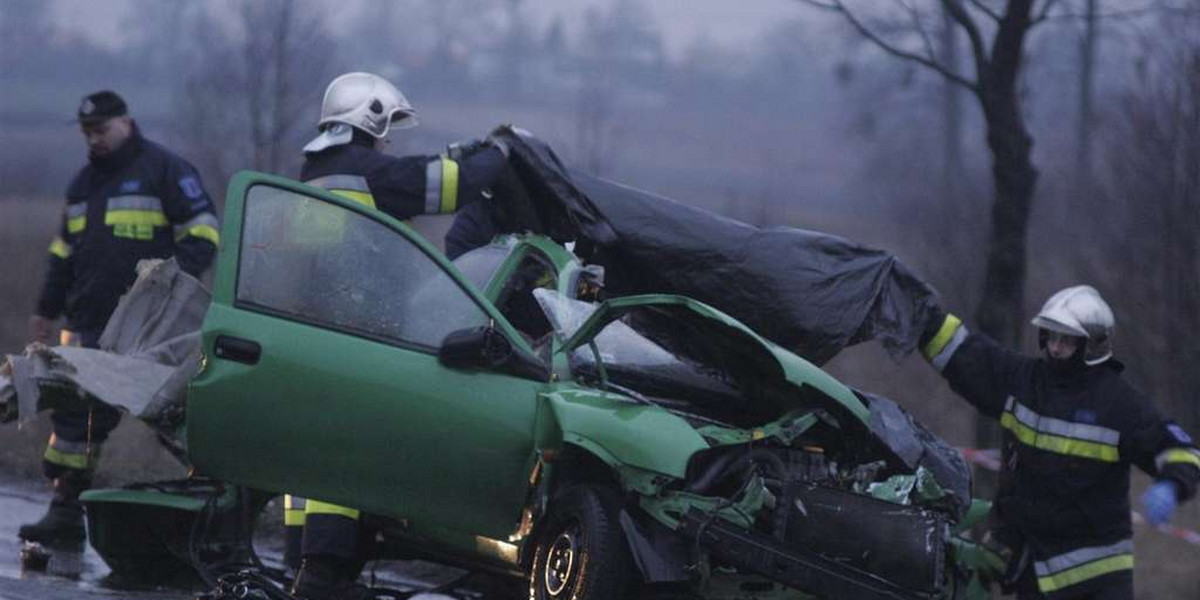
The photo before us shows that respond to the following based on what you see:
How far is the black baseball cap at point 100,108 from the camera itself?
877 cm

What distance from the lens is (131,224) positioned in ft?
28.8

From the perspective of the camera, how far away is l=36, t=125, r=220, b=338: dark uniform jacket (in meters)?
8.78

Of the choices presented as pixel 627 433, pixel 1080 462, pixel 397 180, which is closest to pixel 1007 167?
pixel 1080 462

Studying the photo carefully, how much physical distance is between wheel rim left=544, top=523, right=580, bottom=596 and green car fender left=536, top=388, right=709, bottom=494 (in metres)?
0.25

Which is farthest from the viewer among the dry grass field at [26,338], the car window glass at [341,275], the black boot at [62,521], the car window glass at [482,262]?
the dry grass field at [26,338]

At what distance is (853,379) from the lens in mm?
17172

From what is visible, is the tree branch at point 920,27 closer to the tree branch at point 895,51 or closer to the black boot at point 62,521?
the tree branch at point 895,51

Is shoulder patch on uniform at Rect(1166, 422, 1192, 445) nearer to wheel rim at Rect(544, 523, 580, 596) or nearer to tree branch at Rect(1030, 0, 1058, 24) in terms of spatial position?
wheel rim at Rect(544, 523, 580, 596)

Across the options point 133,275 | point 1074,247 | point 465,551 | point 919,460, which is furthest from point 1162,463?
point 1074,247

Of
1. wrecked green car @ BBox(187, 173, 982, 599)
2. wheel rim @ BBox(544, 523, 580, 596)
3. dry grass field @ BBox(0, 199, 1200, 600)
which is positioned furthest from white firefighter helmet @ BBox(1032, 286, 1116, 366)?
wheel rim @ BBox(544, 523, 580, 596)

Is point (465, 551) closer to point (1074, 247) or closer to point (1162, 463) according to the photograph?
point (1162, 463)

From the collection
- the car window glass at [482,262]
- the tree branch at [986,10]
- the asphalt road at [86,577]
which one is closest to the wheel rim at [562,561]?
the asphalt road at [86,577]

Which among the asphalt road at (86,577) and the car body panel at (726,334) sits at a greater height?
the car body panel at (726,334)

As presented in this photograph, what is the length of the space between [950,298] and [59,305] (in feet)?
25.0
